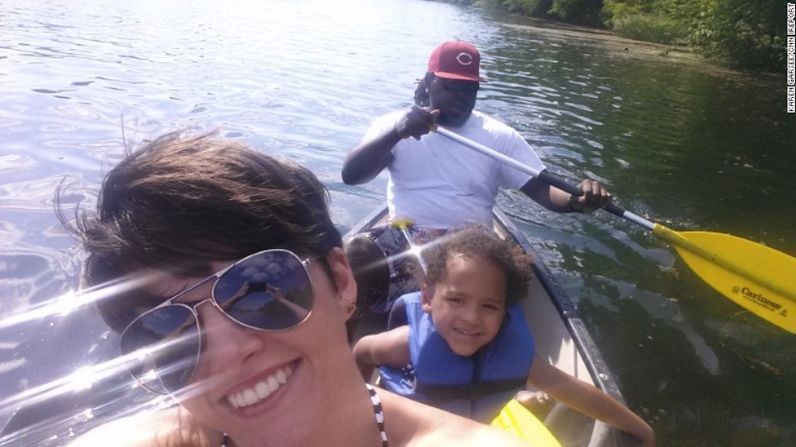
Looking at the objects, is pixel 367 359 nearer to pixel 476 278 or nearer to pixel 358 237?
pixel 476 278

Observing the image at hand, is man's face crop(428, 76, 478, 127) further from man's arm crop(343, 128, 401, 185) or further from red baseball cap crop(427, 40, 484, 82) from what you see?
man's arm crop(343, 128, 401, 185)

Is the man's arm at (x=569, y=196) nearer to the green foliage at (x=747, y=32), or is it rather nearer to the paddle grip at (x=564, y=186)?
the paddle grip at (x=564, y=186)

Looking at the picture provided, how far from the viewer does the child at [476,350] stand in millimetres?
2361

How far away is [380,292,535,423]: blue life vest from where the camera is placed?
2.36m

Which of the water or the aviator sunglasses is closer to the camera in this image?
the aviator sunglasses

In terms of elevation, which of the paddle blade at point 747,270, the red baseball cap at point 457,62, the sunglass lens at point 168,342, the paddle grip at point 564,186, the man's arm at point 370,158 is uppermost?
the red baseball cap at point 457,62

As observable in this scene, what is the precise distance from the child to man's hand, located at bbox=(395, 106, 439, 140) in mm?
1092

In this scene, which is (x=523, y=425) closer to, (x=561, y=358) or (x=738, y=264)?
(x=561, y=358)

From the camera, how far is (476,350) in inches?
94.3

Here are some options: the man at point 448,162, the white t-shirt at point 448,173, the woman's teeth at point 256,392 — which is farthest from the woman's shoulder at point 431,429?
the white t-shirt at point 448,173

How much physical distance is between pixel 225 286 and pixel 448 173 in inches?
108

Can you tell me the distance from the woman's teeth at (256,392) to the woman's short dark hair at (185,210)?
0.24 meters

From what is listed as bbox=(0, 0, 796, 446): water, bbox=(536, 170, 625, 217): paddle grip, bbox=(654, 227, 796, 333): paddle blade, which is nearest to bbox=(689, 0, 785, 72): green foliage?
bbox=(0, 0, 796, 446): water

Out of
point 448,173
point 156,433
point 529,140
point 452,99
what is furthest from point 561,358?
point 529,140
